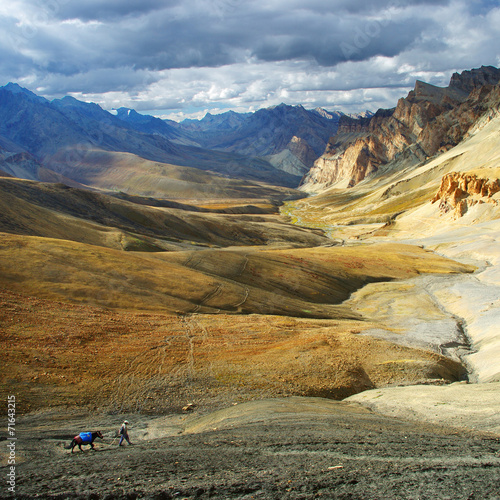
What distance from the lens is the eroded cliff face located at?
137375mm

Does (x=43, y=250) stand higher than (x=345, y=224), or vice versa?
(x=345, y=224)

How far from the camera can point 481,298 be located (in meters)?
61.2

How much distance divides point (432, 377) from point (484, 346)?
1422cm

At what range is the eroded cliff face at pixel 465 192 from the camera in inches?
5408

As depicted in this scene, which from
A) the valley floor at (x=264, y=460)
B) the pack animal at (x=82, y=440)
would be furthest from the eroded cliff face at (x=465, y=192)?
the pack animal at (x=82, y=440)

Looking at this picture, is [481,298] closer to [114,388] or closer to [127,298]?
[127,298]

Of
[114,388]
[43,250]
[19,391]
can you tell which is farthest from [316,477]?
[43,250]

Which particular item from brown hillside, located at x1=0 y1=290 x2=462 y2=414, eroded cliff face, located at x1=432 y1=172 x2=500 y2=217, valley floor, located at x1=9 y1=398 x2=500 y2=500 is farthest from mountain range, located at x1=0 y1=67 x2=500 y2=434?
eroded cliff face, located at x1=432 y1=172 x2=500 y2=217

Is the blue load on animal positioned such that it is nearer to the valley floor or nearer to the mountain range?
the valley floor

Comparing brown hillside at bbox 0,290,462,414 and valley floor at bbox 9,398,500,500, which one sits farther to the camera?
brown hillside at bbox 0,290,462,414

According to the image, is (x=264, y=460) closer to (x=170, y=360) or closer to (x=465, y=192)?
(x=170, y=360)

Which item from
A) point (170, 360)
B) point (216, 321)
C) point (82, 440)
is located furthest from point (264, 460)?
point (216, 321)

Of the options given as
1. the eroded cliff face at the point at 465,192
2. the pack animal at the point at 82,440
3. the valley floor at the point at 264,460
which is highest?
the eroded cliff face at the point at 465,192

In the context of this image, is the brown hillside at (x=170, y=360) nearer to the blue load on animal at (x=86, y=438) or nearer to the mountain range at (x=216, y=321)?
the mountain range at (x=216, y=321)
